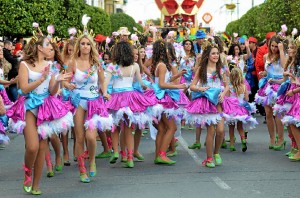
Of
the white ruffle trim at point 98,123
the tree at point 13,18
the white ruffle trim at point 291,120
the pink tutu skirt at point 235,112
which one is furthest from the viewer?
the tree at point 13,18

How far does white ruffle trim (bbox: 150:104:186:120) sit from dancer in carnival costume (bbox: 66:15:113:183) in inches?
52.4

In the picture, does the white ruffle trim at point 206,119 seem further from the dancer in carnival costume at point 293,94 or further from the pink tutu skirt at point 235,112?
the pink tutu skirt at point 235,112

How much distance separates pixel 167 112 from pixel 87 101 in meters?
1.95

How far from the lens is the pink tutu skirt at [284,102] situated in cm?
1186

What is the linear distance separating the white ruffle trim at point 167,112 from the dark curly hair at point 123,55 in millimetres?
800

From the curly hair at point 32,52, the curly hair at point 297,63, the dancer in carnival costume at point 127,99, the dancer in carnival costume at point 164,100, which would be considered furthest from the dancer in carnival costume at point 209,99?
the curly hair at point 32,52

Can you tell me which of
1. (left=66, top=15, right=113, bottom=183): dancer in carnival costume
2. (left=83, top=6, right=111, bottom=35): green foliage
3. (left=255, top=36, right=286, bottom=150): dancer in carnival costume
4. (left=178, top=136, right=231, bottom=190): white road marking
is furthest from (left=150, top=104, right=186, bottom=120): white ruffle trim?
(left=83, top=6, right=111, bottom=35): green foliage

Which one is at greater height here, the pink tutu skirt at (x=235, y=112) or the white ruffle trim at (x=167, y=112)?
the white ruffle trim at (x=167, y=112)

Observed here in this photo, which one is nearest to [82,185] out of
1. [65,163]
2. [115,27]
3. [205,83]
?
[65,163]

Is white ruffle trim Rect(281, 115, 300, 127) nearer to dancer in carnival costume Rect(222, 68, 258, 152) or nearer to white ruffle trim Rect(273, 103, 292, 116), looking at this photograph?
white ruffle trim Rect(273, 103, 292, 116)

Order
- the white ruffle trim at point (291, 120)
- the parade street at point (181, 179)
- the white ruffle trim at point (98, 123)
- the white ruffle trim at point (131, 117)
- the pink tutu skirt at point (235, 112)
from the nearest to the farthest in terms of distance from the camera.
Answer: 1. the parade street at point (181, 179)
2. the white ruffle trim at point (98, 123)
3. the white ruffle trim at point (131, 117)
4. the white ruffle trim at point (291, 120)
5. the pink tutu skirt at point (235, 112)

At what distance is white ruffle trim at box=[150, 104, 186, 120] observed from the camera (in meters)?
11.5

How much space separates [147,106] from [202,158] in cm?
146

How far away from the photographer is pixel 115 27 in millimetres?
87625
